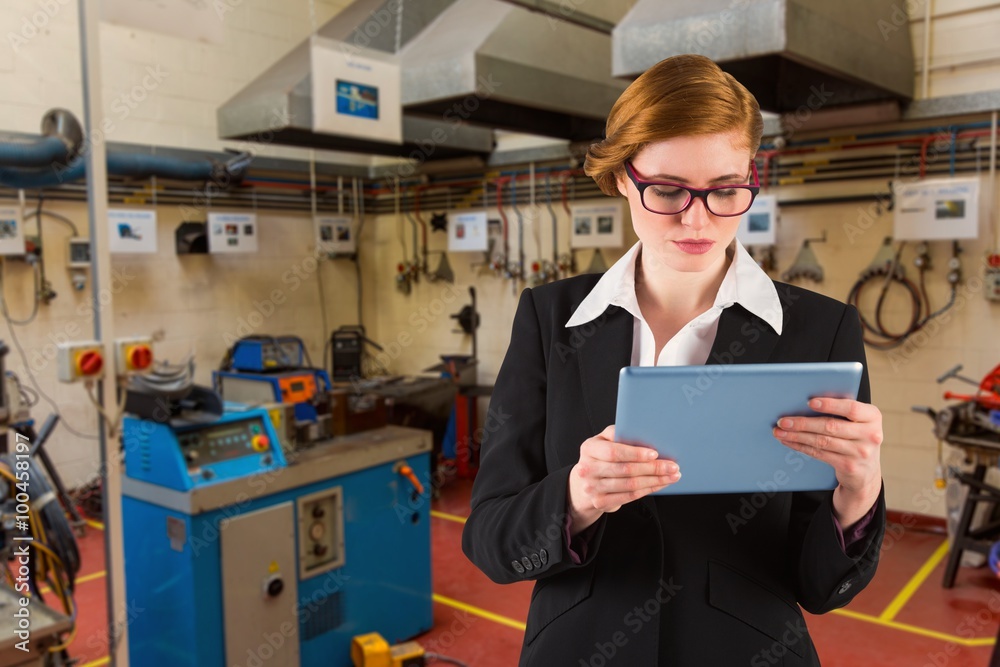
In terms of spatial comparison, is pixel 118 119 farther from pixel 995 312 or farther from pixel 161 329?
pixel 995 312

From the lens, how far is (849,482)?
2.79 feet

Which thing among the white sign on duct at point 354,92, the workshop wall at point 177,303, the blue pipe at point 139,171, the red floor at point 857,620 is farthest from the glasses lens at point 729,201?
the workshop wall at point 177,303

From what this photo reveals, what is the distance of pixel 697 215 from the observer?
2.98ft

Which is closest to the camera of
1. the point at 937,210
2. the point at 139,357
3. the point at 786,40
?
the point at 139,357

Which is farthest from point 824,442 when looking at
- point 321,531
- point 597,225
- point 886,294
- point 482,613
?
point 597,225

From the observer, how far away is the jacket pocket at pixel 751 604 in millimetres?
947

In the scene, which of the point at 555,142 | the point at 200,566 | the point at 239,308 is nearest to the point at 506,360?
the point at 200,566

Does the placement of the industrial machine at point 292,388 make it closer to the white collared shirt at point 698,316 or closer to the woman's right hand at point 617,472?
the white collared shirt at point 698,316

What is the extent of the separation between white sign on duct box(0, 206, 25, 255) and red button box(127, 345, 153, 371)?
3.04 meters

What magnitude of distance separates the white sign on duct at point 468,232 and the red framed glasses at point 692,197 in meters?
5.03

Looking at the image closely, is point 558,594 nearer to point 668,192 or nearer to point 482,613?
point 668,192

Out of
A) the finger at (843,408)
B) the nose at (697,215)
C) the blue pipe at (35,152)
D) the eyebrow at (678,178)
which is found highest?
the blue pipe at (35,152)

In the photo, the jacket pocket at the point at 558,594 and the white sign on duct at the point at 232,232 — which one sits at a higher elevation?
the white sign on duct at the point at 232,232

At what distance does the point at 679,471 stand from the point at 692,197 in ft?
1.01
